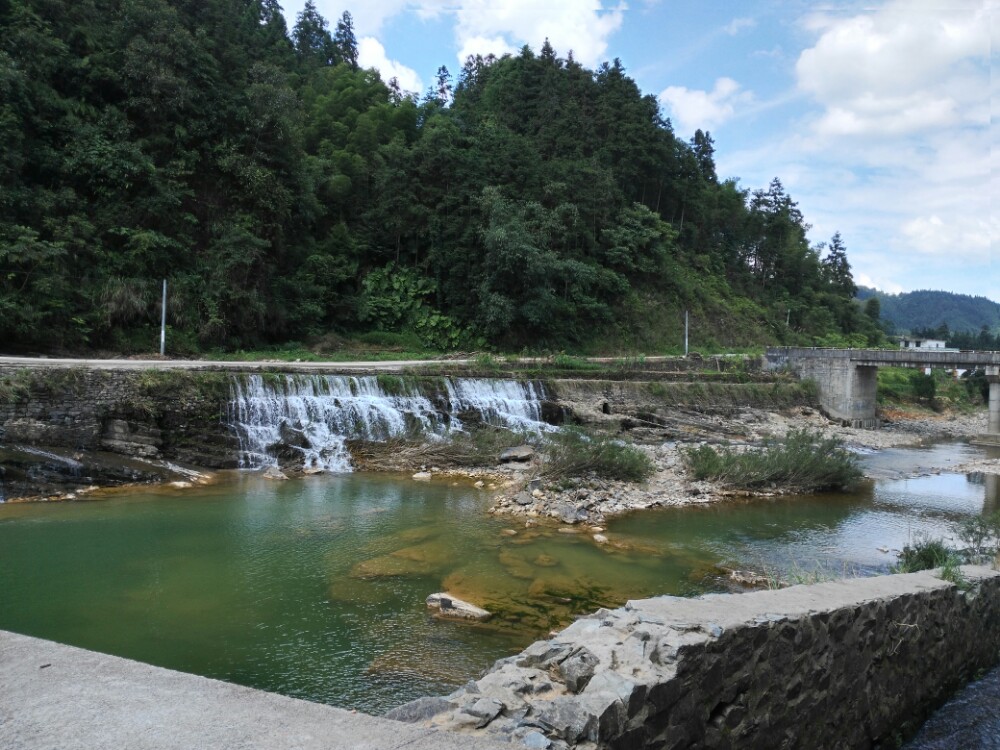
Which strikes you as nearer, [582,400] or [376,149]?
[582,400]

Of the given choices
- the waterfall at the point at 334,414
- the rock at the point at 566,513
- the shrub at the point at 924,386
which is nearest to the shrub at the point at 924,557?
the rock at the point at 566,513

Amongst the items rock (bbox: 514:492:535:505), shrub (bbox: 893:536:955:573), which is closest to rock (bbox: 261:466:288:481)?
rock (bbox: 514:492:535:505)

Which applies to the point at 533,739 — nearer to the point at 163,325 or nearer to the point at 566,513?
the point at 566,513

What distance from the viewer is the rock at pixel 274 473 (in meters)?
14.8

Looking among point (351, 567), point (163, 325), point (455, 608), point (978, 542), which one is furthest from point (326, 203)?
point (978, 542)

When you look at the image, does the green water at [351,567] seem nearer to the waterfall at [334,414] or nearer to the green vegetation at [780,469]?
the green vegetation at [780,469]

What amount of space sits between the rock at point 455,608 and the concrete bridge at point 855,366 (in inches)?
1173

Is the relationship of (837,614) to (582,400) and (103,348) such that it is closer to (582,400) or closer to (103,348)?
(582,400)

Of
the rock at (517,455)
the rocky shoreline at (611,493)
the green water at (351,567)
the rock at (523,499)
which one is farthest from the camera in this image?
the rock at (517,455)

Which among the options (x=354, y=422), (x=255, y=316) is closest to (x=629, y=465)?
(x=354, y=422)

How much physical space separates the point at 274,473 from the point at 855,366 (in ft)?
95.3

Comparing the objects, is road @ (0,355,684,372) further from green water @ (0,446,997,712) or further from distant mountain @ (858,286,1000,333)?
distant mountain @ (858,286,1000,333)

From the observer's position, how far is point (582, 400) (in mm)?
23828

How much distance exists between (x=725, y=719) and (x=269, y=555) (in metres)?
7.25
